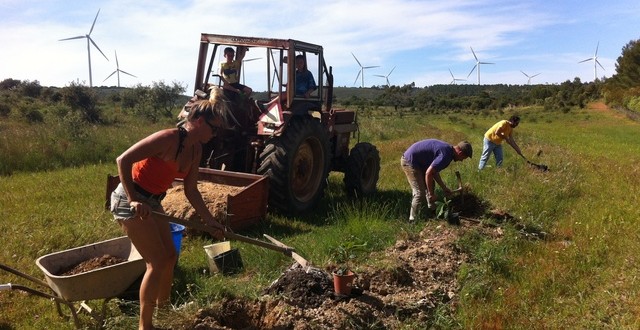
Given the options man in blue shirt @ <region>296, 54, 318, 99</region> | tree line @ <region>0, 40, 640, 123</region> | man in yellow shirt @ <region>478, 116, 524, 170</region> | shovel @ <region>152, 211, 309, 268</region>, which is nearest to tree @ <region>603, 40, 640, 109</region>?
tree line @ <region>0, 40, 640, 123</region>

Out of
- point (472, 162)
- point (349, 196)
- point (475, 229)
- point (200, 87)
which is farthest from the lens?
point (472, 162)

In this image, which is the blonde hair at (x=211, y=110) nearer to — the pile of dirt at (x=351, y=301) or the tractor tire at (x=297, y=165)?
the pile of dirt at (x=351, y=301)

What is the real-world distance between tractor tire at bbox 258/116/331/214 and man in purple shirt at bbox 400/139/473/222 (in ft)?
4.89

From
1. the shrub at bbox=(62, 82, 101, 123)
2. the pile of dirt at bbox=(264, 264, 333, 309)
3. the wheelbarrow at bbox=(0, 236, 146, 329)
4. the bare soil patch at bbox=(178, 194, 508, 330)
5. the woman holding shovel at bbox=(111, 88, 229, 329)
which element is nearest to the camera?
the woman holding shovel at bbox=(111, 88, 229, 329)

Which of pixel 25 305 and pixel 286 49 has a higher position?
pixel 286 49

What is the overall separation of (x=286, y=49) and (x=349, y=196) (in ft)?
9.78

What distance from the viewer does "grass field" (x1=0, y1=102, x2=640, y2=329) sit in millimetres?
4555

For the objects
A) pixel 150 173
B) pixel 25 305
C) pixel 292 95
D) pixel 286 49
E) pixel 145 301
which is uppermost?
pixel 286 49

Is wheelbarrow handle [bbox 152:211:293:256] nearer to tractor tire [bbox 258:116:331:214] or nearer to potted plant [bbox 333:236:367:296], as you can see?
potted plant [bbox 333:236:367:296]

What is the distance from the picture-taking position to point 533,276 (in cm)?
546

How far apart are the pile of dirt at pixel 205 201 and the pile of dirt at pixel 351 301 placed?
232 centimetres

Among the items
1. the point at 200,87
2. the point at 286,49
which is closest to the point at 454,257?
the point at 286,49

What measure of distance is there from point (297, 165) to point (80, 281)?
460 cm

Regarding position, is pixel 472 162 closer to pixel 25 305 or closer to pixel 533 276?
pixel 533 276
